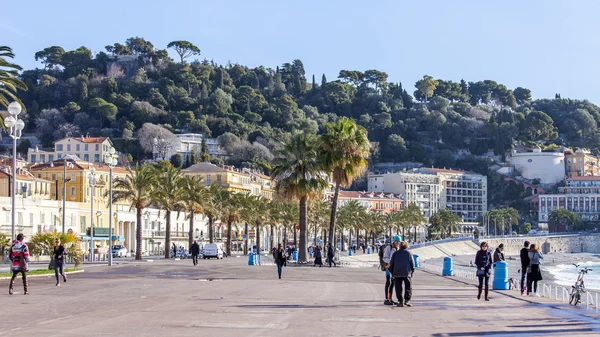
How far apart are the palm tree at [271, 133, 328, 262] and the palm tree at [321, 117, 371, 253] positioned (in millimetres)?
828

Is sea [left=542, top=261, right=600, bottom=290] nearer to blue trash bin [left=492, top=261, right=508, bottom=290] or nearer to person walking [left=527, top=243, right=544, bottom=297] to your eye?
blue trash bin [left=492, top=261, right=508, bottom=290]

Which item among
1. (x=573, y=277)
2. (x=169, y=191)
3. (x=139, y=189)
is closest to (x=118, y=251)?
(x=169, y=191)

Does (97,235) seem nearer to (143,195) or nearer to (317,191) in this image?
(143,195)

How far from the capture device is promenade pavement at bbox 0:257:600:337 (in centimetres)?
1584

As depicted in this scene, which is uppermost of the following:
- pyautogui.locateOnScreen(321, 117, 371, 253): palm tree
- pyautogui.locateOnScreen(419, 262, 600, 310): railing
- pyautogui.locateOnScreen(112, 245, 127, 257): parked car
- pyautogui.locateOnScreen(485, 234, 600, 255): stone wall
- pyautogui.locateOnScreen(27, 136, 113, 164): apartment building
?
pyautogui.locateOnScreen(27, 136, 113, 164): apartment building

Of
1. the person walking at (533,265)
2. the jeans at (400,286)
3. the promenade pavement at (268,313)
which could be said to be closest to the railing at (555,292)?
the person walking at (533,265)

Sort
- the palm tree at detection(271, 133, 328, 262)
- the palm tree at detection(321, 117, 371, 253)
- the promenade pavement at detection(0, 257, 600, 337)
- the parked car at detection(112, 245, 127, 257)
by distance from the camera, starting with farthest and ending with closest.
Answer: the parked car at detection(112, 245, 127, 257)
the palm tree at detection(321, 117, 371, 253)
the palm tree at detection(271, 133, 328, 262)
the promenade pavement at detection(0, 257, 600, 337)

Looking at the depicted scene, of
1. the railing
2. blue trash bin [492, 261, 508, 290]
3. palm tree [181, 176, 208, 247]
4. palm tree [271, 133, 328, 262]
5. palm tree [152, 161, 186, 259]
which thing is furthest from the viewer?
palm tree [181, 176, 208, 247]

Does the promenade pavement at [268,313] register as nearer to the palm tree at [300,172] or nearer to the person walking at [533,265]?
the person walking at [533,265]

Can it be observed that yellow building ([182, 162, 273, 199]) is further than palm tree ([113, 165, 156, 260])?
Yes

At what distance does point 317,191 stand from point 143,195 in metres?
15.4

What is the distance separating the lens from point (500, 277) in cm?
2962

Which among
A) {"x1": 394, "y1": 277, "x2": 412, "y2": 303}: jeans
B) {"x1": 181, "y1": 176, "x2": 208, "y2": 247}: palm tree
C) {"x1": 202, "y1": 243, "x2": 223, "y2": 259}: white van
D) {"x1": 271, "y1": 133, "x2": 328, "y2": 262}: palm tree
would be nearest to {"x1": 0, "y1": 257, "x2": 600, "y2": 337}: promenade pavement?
{"x1": 394, "y1": 277, "x2": 412, "y2": 303}: jeans

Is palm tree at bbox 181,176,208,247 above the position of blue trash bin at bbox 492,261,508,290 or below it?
above
